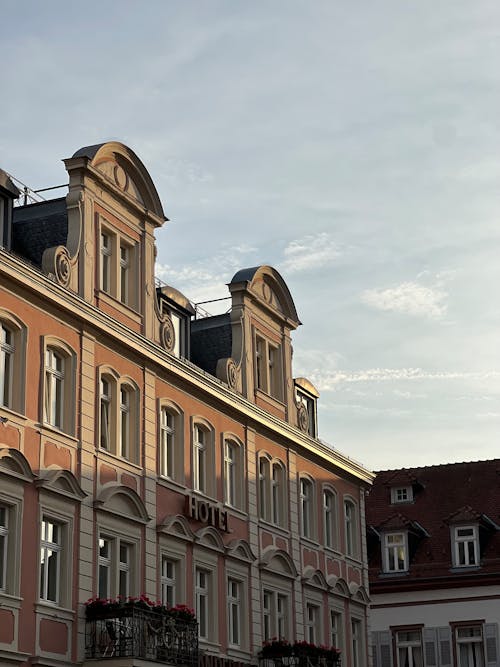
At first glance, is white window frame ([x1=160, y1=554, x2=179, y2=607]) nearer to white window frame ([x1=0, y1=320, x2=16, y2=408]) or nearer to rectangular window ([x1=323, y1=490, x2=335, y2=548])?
white window frame ([x1=0, y1=320, x2=16, y2=408])

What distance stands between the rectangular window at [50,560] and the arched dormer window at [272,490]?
11149 mm

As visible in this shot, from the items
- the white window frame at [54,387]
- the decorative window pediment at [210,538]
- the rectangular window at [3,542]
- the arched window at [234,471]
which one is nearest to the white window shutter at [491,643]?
the arched window at [234,471]

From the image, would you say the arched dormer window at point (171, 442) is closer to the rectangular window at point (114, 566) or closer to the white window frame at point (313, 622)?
the rectangular window at point (114, 566)

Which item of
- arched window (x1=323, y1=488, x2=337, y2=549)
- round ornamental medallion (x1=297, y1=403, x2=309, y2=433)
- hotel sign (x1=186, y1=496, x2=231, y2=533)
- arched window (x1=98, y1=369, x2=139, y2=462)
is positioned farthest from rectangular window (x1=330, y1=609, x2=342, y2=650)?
arched window (x1=98, y1=369, x2=139, y2=462)

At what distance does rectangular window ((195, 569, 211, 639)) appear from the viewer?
3606 cm

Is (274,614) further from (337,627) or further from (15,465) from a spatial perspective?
(15,465)

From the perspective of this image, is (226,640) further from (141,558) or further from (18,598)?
(18,598)

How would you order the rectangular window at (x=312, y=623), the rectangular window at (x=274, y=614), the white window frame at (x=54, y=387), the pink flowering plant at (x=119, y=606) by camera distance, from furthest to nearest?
the rectangular window at (x=312, y=623) → the rectangular window at (x=274, y=614) → the white window frame at (x=54, y=387) → the pink flowering plant at (x=119, y=606)

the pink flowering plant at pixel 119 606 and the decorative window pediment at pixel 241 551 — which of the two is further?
the decorative window pediment at pixel 241 551

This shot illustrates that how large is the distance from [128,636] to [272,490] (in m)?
12.3

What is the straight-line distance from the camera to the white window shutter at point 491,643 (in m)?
54.7

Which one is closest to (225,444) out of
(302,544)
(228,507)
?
(228,507)

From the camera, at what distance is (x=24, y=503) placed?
29.0m

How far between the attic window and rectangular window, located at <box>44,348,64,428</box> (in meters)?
32.7
